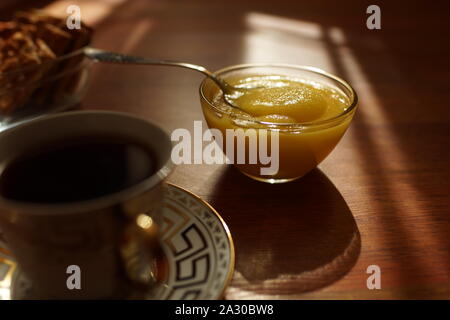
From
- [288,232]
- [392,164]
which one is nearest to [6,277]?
[288,232]

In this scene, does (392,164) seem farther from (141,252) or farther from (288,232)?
(141,252)

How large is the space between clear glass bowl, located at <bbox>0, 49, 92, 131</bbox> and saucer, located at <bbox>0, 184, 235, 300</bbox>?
0.37 m

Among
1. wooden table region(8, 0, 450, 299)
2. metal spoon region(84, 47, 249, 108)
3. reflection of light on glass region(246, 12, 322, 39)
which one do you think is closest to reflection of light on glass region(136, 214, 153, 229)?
wooden table region(8, 0, 450, 299)

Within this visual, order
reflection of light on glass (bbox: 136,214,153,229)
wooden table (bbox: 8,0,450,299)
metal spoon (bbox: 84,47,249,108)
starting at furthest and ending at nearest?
metal spoon (bbox: 84,47,249,108) → wooden table (bbox: 8,0,450,299) → reflection of light on glass (bbox: 136,214,153,229)

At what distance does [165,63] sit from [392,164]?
15.8 inches

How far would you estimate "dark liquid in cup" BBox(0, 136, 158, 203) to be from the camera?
43 cm

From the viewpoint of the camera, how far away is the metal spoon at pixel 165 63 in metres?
0.71

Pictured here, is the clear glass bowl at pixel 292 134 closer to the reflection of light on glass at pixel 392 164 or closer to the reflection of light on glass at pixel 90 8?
the reflection of light on glass at pixel 392 164

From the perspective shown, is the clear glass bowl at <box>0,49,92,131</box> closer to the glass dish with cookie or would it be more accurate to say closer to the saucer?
the glass dish with cookie

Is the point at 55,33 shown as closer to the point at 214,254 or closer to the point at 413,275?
the point at 214,254

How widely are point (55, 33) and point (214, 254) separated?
61 cm

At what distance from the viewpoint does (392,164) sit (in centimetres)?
72

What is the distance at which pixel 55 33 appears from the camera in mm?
872

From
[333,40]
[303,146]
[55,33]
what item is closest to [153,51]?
[55,33]
